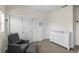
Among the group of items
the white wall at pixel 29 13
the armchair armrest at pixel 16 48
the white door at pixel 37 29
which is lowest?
the armchair armrest at pixel 16 48

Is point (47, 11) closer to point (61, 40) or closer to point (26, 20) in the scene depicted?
point (26, 20)

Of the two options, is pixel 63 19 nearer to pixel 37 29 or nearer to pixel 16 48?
pixel 37 29

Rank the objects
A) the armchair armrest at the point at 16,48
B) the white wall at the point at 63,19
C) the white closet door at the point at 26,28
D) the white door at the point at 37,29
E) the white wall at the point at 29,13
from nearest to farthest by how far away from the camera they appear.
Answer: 1. the armchair armrest at the point at 16,48
2. the white wall at the point at 63,19
3. the white wall at the point at 29,13
4. the white closet door at the point at 26,28
5. the white door at the point at 37,29

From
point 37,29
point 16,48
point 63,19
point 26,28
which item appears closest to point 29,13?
point 26,28

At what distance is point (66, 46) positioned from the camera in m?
4.62

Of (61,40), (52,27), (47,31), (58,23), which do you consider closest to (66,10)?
(58,23)

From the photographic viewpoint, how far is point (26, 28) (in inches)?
246

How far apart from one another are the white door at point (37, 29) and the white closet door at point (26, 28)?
1.04ft

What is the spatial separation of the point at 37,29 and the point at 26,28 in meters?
0.88

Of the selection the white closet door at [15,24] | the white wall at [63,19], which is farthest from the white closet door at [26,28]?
the white wall at [63,19]

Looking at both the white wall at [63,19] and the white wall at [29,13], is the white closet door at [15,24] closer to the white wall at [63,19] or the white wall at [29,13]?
the white wall at [29,13]

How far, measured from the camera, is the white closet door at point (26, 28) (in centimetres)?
614
